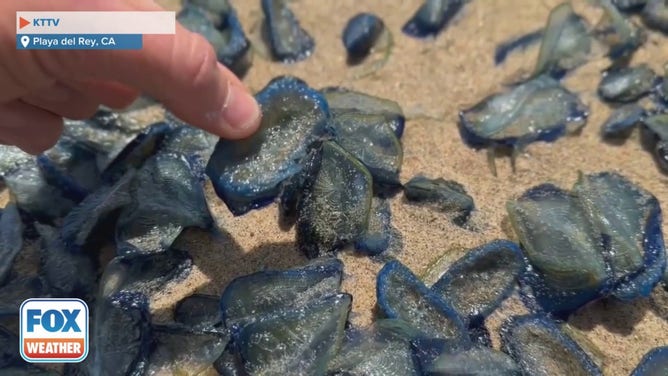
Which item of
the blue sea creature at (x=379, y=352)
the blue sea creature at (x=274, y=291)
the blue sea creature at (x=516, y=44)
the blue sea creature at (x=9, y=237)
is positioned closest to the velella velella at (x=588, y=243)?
the blue sea creature at (x=379, y=352)

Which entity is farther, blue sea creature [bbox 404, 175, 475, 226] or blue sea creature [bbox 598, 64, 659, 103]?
blue sea creature [bbox 598, 64, 659, 103]

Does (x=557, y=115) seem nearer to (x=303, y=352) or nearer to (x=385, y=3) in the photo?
(x=385, y=3)

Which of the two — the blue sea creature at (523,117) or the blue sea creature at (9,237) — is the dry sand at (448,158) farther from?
the blue sea creature at (9,237)

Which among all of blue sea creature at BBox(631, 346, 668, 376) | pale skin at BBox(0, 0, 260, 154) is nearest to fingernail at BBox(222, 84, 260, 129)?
pale skin at BBox(0, 0, 260, 154)

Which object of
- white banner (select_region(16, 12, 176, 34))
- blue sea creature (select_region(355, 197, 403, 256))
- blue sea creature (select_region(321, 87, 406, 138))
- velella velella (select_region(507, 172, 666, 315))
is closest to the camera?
white banner (select_region(16, 12, 176, 34))

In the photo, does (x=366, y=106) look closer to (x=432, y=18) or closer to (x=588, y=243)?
(x=432, y=18)

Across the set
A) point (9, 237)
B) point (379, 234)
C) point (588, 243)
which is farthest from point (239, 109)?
point (588, 243)

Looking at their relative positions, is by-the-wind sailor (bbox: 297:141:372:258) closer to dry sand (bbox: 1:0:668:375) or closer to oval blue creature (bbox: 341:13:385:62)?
dry sand (bbox: 1:0:668:375)
